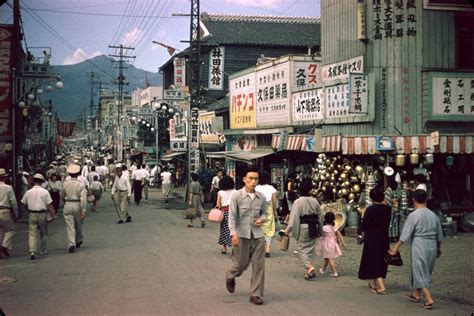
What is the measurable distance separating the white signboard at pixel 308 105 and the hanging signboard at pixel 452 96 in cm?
409

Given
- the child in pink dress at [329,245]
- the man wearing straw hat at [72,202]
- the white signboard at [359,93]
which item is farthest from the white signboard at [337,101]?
the man wearing straw hat at [72,202]

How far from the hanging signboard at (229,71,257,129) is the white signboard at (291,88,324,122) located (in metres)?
4.59

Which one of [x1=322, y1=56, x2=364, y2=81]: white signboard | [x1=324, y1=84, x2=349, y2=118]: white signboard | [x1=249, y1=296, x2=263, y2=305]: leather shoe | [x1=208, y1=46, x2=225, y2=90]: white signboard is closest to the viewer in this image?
[x1=249, y1=296, x2=263, y2=305]: leather shoe

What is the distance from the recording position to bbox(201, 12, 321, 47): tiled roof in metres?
42.9

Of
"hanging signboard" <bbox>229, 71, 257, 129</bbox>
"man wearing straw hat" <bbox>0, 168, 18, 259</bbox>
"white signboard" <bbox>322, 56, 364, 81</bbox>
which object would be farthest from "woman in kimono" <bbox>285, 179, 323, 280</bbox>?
"hanging signboard" <bbox>229, 71, 257, 129</bbox>

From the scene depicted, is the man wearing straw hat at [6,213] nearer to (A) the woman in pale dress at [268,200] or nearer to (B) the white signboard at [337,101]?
(A) the woman in pale dress at [268,200]

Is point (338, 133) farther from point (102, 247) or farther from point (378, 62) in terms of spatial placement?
point (102, 247)

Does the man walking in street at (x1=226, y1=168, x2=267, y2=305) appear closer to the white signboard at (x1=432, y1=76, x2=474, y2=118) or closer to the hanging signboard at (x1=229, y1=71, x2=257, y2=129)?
the white signboard at (x1=432, y1=76, x2=474, y2=118)

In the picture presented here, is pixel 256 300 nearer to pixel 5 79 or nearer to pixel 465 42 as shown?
pixel 465 42

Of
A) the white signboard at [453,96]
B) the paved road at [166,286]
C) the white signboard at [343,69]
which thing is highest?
the white signboard at [343,69]

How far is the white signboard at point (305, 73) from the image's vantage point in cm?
2153

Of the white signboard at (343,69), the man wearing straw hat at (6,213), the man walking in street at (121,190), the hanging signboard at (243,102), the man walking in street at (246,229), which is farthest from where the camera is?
the hanging signboard at (243,102)

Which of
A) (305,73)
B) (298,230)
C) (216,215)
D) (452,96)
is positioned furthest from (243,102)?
(298,230)

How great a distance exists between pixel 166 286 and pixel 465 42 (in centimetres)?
1266
